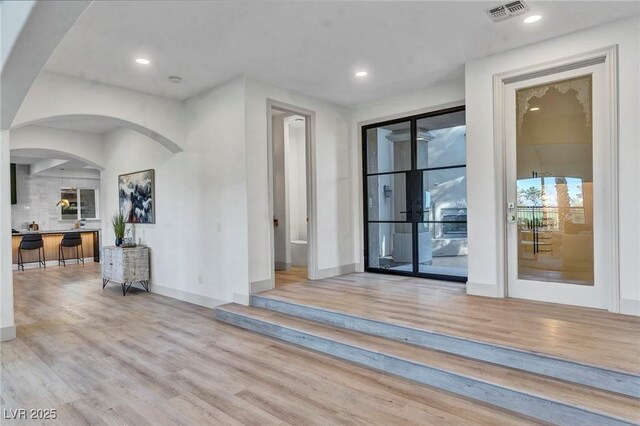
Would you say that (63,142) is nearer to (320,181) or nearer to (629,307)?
(320,181)

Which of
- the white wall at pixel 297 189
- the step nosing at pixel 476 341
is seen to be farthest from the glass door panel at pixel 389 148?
the step nosing at pixel 476 341

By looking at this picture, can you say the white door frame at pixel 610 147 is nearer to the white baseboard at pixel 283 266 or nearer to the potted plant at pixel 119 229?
the white baseboard at pixel 283 266

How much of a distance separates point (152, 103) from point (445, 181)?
4.52 m

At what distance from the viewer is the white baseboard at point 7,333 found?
409cm

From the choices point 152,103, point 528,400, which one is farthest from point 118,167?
point 528,400

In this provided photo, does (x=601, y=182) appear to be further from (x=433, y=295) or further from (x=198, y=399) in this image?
(x=198, y=399)

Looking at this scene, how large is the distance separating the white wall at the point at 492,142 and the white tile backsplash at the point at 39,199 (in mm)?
11967

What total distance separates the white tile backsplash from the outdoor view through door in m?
10.2

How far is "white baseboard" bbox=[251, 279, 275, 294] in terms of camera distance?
4930 mm

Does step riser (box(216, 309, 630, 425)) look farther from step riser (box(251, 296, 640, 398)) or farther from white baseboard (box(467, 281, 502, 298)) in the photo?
white baseboard (box(467, 281, 502, 298))

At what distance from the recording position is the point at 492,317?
363 centimetres

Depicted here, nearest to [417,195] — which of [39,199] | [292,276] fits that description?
[292,276]

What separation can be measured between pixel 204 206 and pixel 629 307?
16.9 feet

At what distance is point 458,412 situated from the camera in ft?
8.28
